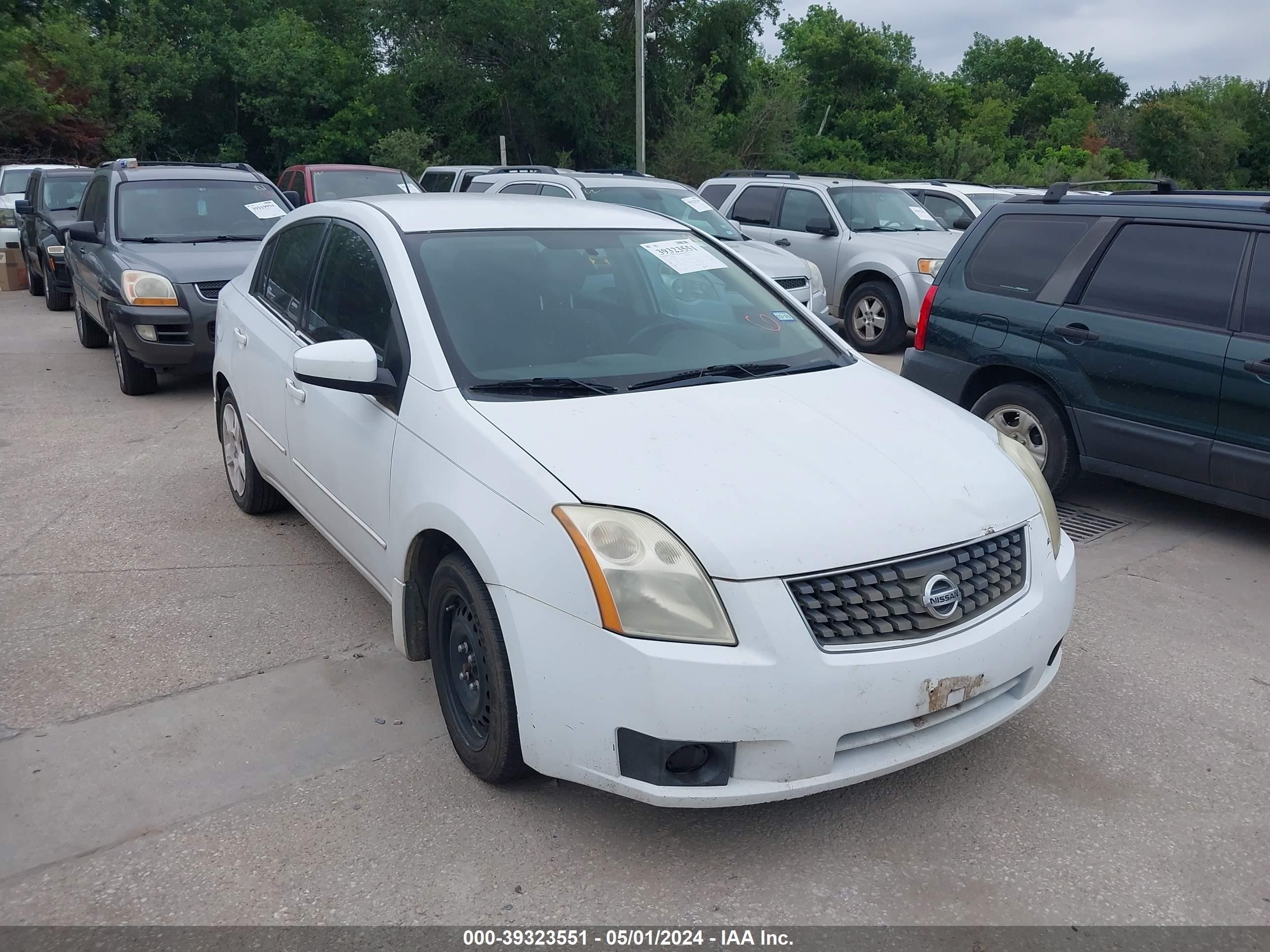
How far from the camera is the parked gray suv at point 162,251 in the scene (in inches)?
323

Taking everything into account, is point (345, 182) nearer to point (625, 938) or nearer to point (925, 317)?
point (925, 317)

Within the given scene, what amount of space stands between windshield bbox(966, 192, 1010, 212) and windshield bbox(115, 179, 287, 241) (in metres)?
8.55

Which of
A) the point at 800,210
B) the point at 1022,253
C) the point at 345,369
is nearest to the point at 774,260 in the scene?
the point at 800,210

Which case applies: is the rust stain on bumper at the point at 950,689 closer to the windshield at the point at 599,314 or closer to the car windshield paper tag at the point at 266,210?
the windshield at the point at 599,314

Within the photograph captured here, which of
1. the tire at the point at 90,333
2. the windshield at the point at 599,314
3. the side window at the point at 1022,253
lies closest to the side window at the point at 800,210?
the side window at the point at 1022,253

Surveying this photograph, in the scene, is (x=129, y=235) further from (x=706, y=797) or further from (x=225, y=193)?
(x=706, y=797)

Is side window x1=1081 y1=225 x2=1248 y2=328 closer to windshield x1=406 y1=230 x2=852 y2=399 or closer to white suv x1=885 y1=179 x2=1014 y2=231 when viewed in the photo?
windshield x1=406 y1=230 x2=852 y2=399

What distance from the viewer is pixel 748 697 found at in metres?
2.65

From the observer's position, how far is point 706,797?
2.74m

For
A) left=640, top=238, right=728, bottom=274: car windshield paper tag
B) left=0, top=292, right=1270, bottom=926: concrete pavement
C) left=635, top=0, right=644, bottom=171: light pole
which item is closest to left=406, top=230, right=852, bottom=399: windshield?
left=640, top=238, right=728, bottom=274: car windshield paper tag

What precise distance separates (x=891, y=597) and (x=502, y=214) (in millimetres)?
2329

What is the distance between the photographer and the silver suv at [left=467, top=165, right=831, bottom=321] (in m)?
10.1

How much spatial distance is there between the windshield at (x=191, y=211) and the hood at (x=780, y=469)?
696cm

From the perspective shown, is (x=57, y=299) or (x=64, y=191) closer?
(x=57, y=299)
